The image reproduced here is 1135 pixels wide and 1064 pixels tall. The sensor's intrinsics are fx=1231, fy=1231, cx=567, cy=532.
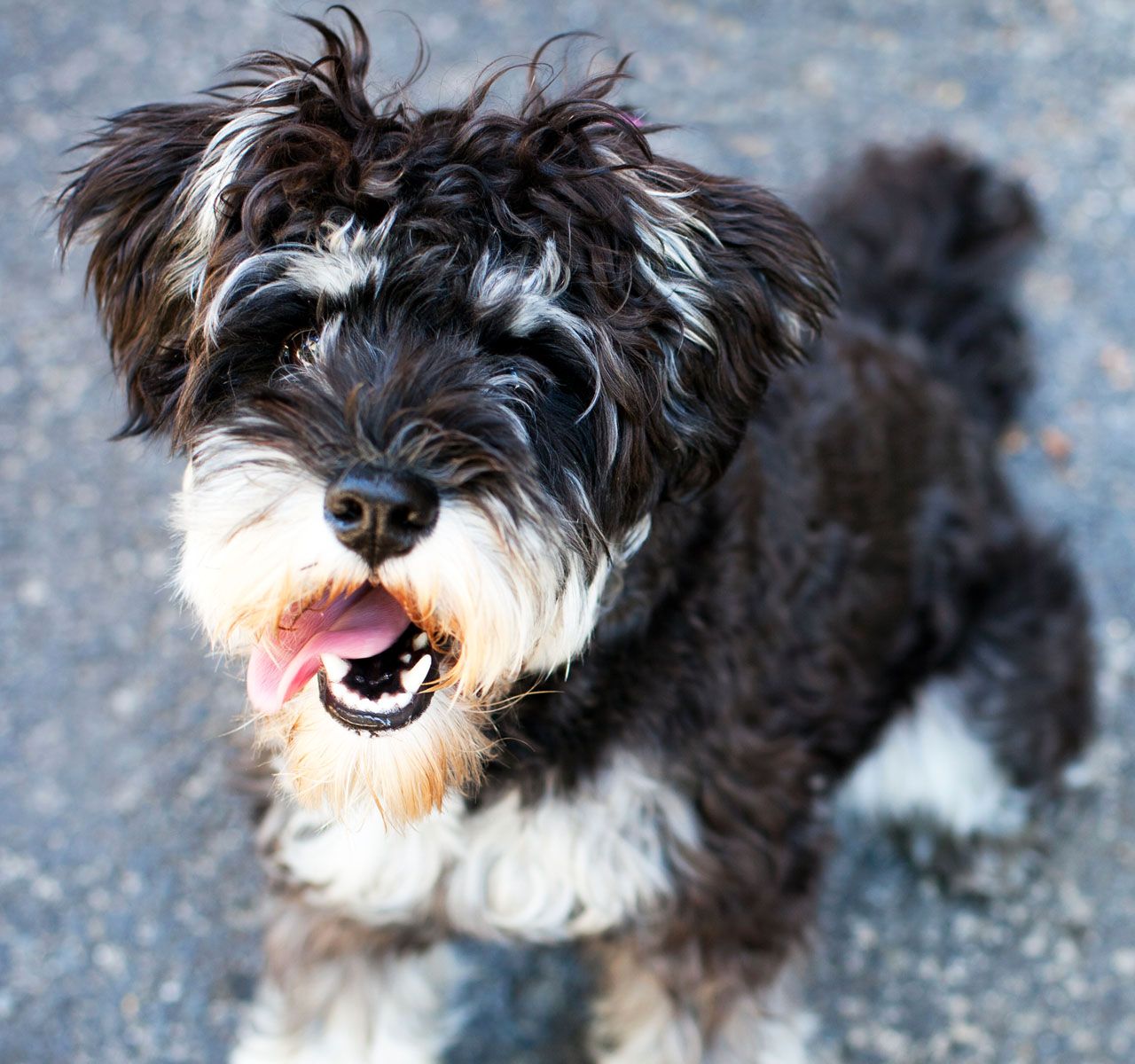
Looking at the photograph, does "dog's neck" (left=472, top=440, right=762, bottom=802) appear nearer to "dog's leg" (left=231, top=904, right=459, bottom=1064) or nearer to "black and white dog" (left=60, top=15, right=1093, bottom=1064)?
"black and white dog" (left=60, top=15, right=1093, bottom=1064)

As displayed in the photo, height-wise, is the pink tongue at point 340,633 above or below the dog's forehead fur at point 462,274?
below

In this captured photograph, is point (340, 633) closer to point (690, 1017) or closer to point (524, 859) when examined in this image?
point (524, 859)

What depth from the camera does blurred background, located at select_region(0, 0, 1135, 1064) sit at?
3.10 metres

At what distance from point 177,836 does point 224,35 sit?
11.0 feet

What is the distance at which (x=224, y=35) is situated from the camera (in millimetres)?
5047

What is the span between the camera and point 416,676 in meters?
2.04

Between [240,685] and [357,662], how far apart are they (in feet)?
4.81

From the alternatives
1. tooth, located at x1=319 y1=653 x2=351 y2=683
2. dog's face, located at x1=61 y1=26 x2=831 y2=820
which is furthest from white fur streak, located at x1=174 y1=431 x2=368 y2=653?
tooth, located at x1=319 y1=653 x2=351 y2=683

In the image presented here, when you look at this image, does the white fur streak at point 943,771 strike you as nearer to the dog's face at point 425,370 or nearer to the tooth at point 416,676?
the dog's face at point 425,370

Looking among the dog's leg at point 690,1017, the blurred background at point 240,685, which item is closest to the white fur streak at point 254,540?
the blurred background at point 240,685

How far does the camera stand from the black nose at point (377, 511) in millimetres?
1770

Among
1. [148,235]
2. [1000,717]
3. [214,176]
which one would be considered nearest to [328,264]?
[214,176]

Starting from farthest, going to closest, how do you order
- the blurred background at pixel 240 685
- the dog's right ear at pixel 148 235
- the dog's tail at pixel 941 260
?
the dog's tail at pixel 941 260
the blurred background at pixel 240 685
the dog's right ear at pixel 148 235

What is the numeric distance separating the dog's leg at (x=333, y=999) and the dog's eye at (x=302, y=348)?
4.32 ft
